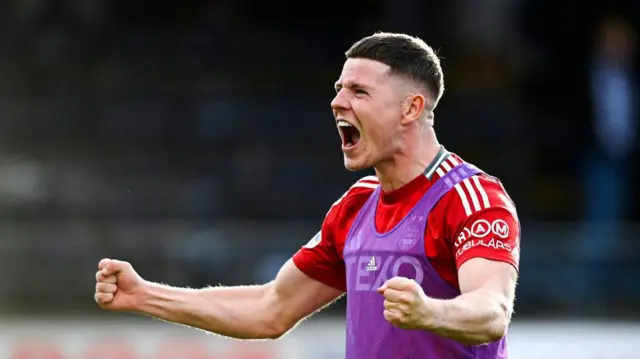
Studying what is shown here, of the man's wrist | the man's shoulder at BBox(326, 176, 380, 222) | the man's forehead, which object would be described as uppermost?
the man's forehead

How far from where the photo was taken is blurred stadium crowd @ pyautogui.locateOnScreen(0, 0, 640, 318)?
973 cm

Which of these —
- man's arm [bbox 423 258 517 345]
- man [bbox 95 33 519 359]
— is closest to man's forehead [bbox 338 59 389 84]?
man [bbox 95 33 519 359]

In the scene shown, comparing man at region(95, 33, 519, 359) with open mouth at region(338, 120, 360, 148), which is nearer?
man at region(95, 33, 519, 359)

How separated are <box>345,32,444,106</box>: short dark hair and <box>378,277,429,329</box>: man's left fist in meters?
1.10

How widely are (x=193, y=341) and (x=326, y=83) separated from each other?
5036 mm

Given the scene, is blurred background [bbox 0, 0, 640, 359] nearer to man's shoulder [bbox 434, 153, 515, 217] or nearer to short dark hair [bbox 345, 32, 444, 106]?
short dark hair [bbox 345, 32, 444, 106]

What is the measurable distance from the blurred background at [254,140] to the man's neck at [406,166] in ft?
12.1

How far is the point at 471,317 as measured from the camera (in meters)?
3.72

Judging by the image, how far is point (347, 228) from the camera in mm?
4672

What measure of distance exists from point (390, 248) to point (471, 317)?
0.66m

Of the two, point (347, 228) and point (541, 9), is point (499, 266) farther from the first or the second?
point (541, 9)

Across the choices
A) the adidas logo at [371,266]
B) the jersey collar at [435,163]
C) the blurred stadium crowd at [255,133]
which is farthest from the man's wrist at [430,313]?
the blurred stadium crowd at [255,133]

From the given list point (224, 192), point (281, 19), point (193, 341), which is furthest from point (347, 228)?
point (281, 19)

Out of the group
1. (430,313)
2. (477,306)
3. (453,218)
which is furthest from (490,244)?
(430,313)
